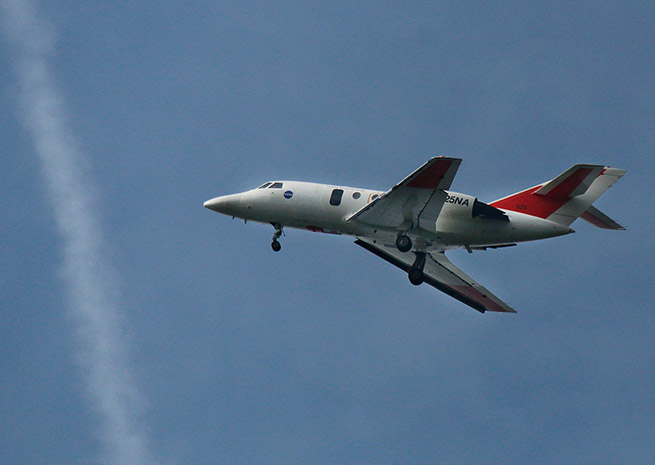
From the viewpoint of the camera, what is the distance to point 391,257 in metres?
54.4

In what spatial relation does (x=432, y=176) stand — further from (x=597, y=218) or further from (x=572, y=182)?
(x=597, y=218)

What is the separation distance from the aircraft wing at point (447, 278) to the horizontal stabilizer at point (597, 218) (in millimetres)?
8648

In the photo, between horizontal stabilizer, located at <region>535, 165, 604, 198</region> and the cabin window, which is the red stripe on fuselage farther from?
horizontal stabilizer, located at <region>535, 165, 604, 198</region>

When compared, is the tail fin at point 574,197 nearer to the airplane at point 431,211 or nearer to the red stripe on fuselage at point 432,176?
the airplane at point 431,211

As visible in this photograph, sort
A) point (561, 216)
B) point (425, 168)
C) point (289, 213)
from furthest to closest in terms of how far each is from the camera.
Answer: point (289, 213) < point (561, 216) < point (425, 168)

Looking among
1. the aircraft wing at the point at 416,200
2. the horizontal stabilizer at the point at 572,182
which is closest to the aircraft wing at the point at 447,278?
the aircraft wing at the point at 416,200

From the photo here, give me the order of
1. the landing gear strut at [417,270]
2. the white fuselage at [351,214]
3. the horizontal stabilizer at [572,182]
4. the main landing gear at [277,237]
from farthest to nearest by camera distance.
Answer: the main landing gear at [277,237] → the landing gear strut at [417,270] → the white fuselage at [351,214] → the horizontal stabilizer at [572,182]

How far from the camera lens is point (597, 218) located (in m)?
48.0

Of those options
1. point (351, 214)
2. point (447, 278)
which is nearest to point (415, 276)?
point (447, 278)

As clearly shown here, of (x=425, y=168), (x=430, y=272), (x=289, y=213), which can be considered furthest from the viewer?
(x=430, y=272)

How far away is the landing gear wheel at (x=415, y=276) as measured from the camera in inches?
2047

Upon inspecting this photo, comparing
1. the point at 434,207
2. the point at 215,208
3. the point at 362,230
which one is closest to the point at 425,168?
the point at 434,207

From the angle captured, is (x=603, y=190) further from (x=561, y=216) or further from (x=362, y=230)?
(x=362, y=230)

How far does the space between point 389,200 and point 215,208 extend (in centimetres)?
1229
